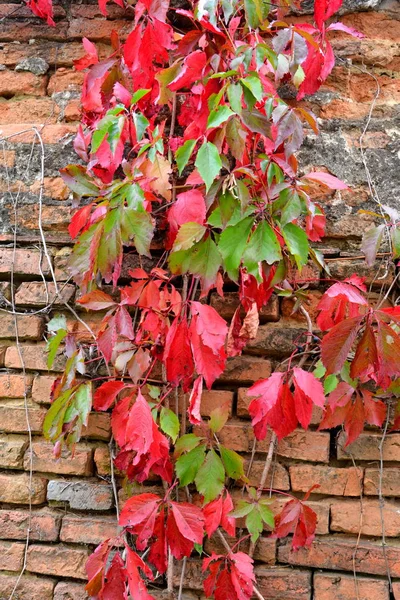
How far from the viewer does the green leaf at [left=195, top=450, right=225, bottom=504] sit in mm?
1616

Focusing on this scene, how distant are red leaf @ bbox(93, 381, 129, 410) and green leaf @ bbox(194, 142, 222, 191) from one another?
628 millimetres

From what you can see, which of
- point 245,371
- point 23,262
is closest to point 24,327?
point 23,262

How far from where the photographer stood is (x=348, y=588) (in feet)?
5.58

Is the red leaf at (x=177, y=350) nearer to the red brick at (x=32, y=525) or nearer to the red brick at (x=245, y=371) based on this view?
the red brick at (x=245, y=371)

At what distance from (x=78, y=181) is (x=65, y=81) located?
49 centimetres

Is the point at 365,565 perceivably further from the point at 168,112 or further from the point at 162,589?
the point at 168,112

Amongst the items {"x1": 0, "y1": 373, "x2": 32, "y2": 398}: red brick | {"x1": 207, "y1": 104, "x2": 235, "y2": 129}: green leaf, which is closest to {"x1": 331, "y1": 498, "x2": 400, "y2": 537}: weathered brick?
{"x1": 0, "y1": 373, "x2": 32, "y2": 398}: red brick

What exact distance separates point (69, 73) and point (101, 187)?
537 mm

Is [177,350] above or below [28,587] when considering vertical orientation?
above

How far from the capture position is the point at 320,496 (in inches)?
69.6

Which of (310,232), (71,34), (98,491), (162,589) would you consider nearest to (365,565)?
(162,589)

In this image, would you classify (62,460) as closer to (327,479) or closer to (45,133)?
(327,479)

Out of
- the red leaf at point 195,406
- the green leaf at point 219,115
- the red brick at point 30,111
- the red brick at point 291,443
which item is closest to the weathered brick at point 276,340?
the red brick at point 291,443

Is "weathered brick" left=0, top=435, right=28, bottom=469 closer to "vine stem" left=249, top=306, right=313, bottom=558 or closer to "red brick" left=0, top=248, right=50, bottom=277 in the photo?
"red brick" left=0, top=248, right=50, bottom=277
